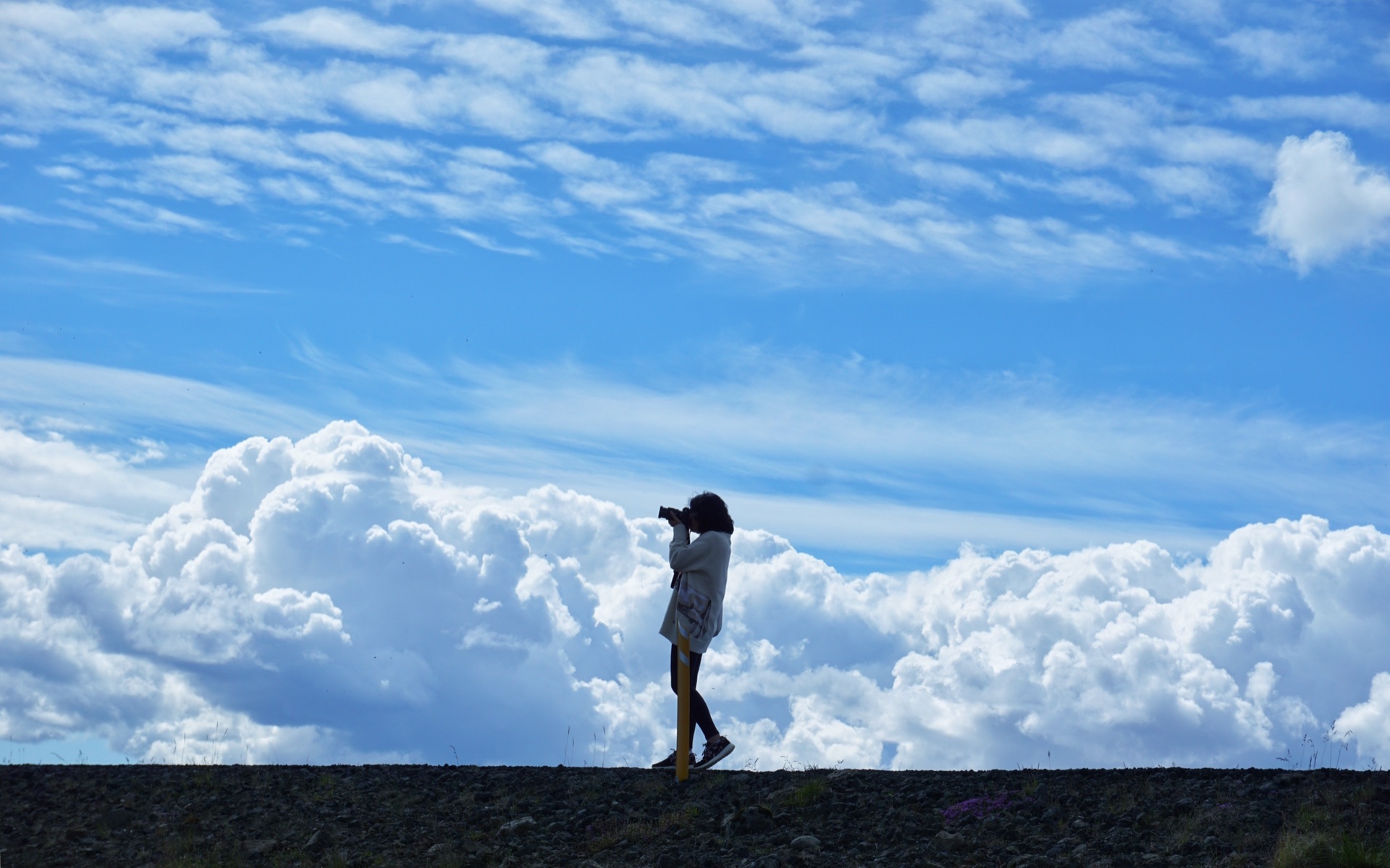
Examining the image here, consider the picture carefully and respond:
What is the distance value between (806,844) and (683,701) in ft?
8.53

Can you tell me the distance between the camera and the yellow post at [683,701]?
1126 cm

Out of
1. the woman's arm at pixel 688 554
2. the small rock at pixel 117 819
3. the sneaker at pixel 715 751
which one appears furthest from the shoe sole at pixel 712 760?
the small rock at pixel 117 819

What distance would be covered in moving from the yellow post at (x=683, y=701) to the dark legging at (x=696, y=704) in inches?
2.3

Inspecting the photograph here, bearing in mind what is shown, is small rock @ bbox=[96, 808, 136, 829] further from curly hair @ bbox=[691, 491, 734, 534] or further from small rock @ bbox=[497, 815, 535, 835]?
curly hair @ bbox=[691, 491, 734, 534]

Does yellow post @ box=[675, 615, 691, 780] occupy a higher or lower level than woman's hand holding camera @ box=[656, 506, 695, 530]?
lower

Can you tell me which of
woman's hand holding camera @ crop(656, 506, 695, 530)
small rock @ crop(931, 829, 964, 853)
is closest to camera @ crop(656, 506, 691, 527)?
woman's hand holding camera @ crop(656, 506, 695, 530)

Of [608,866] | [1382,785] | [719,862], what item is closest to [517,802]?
[608,866]

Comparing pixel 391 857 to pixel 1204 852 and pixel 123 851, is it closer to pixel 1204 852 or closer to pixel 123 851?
pixel 123 851

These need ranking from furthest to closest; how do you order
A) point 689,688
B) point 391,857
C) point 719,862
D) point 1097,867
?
point 689,688, point 391,857, point 719,862, point 1097,867

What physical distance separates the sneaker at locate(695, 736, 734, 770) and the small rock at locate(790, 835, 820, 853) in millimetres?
2431

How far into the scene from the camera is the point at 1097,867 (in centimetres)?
790

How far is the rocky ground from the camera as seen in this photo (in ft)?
27.9

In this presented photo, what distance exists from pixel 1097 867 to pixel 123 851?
8650mm

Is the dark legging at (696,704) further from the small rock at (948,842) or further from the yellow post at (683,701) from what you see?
the small rock at (948,842)
